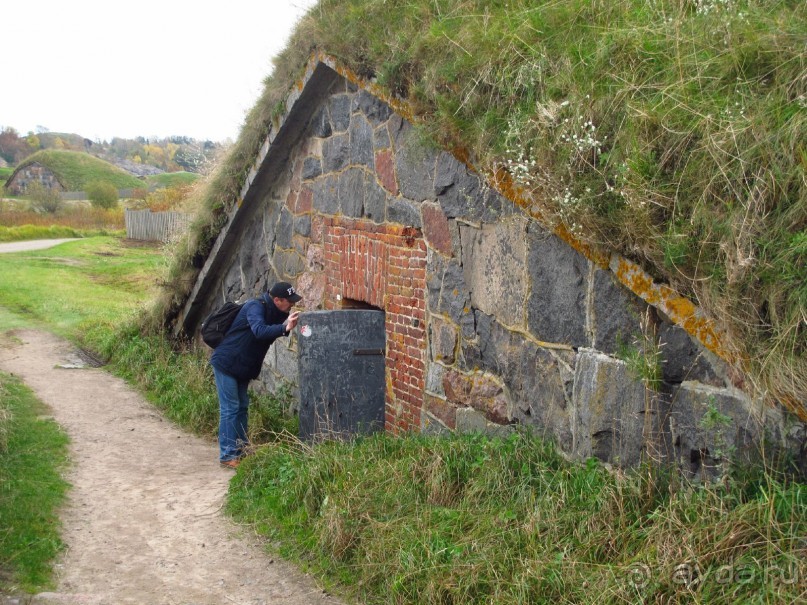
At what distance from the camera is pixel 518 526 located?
163 inches

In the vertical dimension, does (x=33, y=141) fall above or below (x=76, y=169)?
above

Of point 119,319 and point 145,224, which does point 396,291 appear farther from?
point 145,224

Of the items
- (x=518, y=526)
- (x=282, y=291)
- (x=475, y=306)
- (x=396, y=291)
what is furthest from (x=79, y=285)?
(x=518, y=526)

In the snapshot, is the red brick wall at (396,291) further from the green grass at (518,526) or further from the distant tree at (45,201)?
the distant tree at (45,201)

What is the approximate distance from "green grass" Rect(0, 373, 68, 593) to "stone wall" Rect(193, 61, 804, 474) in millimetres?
2509

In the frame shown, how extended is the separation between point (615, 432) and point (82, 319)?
40.6ft

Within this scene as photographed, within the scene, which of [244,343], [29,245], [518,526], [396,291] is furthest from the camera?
[29,245]

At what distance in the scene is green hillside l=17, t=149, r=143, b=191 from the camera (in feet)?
185

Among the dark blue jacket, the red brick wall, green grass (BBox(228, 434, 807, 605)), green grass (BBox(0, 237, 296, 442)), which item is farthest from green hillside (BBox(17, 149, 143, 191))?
green grass (BBox(228, 434, 807, 605))

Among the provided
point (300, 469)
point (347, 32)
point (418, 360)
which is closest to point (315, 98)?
point (347, 32)

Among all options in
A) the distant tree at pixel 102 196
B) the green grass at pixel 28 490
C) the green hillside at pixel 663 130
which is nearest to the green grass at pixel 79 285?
the green grass at pixel 28 490

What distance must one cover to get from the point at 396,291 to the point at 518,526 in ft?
9.13

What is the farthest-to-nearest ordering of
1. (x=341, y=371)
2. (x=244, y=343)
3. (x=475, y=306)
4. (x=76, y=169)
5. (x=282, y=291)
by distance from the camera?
(x=76, y=169), (x=244, y=343), (x=282, y=291), (x=341, y=371), (x=475, y=306)

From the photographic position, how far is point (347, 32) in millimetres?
6875
